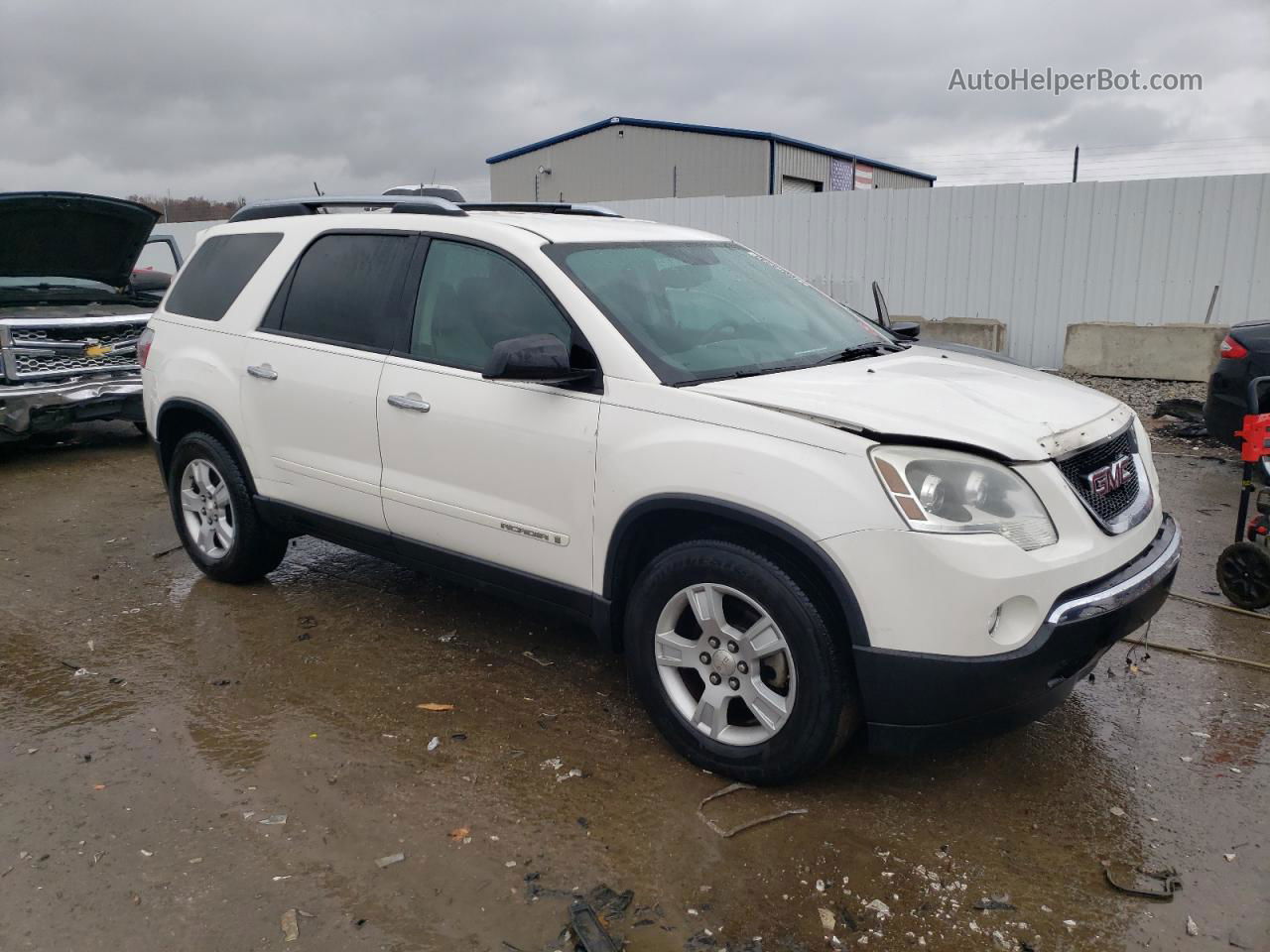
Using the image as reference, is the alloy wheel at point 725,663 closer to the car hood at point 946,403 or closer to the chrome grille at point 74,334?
the car hood at point 946,403

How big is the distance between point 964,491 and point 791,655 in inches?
28.1

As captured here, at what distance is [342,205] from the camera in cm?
504

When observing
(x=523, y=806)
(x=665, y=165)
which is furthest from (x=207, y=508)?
(x=665, y=165)

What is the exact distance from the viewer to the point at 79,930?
2.70 meters

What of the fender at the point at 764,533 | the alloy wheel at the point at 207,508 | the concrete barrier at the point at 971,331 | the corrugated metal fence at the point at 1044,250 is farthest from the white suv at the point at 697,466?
the corrugated metal fence at the point at 1044,250

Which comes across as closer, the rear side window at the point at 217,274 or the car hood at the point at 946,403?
the car hood at the point at 946,403

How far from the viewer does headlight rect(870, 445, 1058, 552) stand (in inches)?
114

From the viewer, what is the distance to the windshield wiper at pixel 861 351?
3896mm

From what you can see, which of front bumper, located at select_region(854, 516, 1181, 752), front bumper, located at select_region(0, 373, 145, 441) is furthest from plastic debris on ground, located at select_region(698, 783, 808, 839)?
front bumper, located at select_region(0, 373, 145, 441)

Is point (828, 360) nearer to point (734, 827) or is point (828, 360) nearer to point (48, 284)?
point (734, 827)

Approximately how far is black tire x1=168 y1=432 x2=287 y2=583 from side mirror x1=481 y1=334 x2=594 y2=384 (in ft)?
6.97

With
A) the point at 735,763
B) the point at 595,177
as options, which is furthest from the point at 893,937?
the point at 595,177

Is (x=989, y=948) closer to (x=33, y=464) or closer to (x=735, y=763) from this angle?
(x=735, y=763)

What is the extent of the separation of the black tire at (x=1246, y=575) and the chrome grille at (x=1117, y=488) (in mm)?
1571
